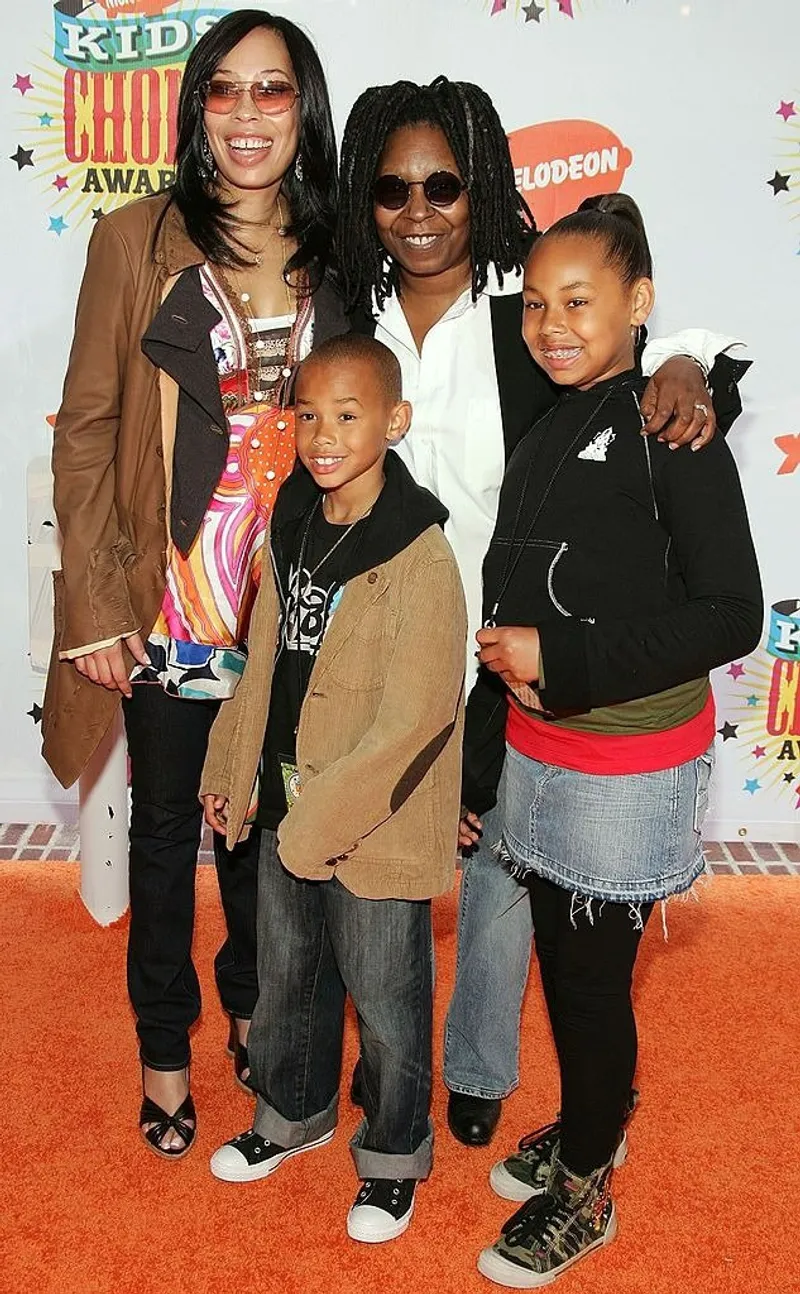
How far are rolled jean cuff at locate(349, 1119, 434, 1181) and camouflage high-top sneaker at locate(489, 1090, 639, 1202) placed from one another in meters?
0.15

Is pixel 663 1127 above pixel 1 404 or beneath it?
beneath

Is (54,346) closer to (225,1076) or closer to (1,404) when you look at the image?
(1,404)

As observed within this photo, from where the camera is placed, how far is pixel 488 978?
7.47 ft

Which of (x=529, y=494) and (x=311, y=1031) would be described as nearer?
(x=529, y=494)

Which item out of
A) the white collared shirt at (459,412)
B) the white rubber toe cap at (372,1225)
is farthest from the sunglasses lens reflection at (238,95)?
the white rubber toe cap at (372,1225)

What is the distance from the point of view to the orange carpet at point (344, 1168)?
197 cm

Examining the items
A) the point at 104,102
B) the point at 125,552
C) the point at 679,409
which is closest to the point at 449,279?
the point at 679,409

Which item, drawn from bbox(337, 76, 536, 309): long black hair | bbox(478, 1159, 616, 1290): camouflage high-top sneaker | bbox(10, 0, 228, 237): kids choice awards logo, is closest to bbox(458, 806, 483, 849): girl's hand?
bbox(478, 1159, 616, 1290): camouflage high-top sneaker

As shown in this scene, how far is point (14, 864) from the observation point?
11.4ft

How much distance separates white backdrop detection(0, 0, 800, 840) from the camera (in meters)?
3.25

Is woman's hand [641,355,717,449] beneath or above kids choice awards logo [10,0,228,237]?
beneath

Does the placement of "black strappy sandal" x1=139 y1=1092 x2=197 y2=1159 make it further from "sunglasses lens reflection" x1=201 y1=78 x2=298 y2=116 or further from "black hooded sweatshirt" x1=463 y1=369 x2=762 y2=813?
"sunglasses lens reflection" x1=201 y1=78 x2=298 y2=116

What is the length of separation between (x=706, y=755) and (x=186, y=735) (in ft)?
2.74

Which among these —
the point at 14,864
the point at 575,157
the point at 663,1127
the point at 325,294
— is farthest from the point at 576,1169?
the point at 575,157
